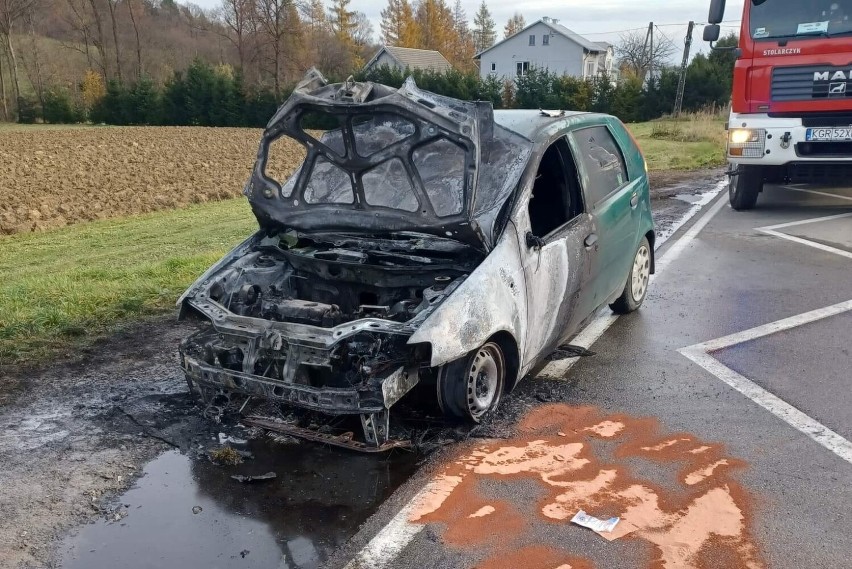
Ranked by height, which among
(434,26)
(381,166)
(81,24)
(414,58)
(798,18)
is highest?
(434,26)

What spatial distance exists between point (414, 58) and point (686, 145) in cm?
5092

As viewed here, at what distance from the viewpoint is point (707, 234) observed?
1058 centimetres

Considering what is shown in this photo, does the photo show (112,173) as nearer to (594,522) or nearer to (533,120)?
(533,120)

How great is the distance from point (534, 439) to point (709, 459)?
0.99m

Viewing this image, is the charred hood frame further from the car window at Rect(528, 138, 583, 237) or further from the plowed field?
the plowed field

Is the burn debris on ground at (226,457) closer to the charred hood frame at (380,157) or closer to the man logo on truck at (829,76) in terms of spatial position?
the charred hood frame at (380,157)

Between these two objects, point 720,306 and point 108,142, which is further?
point 108,142

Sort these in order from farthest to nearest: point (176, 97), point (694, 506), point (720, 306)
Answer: point (176, 97)
point (720, 306)
point (694, 506)

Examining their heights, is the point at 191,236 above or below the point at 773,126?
below

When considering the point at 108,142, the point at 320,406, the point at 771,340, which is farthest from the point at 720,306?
the point at 108,142

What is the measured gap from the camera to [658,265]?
28.8 ft

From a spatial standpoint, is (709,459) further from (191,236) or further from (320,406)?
(191,236)

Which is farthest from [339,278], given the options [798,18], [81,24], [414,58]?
[81,24]

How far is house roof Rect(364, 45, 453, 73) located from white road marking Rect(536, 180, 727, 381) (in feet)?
184
